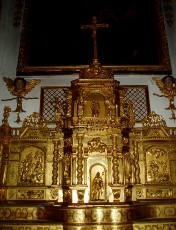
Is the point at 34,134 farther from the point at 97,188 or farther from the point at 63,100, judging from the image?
the point at 97,188

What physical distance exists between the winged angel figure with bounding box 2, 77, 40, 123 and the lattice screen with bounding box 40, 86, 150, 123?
41cm

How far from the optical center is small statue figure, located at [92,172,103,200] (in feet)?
20.9

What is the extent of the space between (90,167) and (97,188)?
20.0 inches

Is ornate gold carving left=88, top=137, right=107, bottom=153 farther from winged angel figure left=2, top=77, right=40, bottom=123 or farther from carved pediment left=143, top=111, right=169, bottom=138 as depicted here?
winged angel figure left=2, top=77, right=40, bottom=123

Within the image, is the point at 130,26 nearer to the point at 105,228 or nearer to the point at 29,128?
the point at 29,128

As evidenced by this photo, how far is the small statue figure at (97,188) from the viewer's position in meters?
6.37

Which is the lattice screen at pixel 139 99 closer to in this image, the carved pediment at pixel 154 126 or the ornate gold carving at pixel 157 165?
the carved pediment at pixel 154 126

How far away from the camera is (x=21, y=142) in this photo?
745cm

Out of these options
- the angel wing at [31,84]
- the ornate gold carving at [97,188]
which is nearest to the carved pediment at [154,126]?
the ornate gold carving at [97,188]

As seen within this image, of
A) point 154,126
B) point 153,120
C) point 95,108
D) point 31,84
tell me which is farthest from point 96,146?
point 31,84

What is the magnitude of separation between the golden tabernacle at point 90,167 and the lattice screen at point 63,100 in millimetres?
564

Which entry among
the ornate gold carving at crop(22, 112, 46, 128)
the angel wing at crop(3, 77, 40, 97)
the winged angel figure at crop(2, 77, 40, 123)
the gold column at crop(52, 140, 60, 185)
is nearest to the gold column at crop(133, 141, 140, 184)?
the gold column at crop(52, 140, 60, 185)

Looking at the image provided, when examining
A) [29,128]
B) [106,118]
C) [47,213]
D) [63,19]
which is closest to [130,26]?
[63,19]

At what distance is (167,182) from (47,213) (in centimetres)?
305
